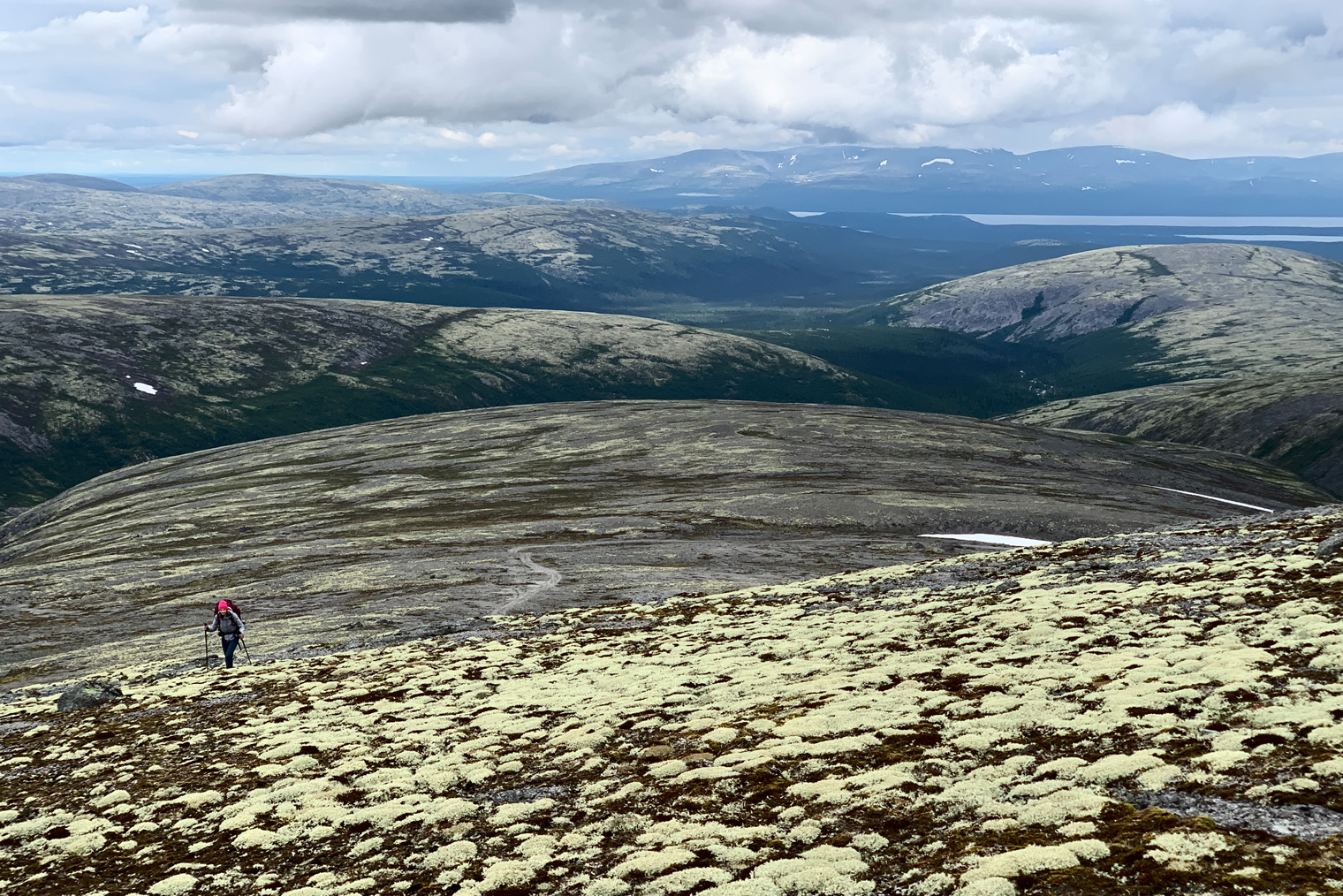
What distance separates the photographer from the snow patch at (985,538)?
3140 inches

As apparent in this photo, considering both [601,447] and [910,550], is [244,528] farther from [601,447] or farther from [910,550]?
[910,550]

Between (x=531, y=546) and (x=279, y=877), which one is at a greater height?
(x=279, y=877)

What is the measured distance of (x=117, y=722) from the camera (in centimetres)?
4044

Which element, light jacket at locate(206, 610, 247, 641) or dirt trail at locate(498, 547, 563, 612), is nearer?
light jacket at locate(206, 610, 247, 641)

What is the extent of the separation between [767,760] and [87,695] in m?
35.3

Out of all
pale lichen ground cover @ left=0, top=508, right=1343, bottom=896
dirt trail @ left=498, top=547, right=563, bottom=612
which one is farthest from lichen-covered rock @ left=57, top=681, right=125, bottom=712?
dirt trail @ left=498, top=547, right=563, bottom=612

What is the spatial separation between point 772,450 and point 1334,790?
115429 mm

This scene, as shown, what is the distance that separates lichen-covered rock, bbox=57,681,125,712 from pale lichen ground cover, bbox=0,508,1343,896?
85 cm

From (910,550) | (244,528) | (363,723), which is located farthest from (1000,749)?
(244,528)

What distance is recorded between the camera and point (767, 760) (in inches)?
1028

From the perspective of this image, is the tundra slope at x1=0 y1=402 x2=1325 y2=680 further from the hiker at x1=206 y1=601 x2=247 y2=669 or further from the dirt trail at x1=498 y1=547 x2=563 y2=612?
the hiker at x1=206 y1=601 x2=247 y2=669

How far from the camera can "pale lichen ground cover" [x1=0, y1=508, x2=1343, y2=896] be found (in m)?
19.0

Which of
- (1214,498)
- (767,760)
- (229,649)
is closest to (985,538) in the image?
(1214,498)

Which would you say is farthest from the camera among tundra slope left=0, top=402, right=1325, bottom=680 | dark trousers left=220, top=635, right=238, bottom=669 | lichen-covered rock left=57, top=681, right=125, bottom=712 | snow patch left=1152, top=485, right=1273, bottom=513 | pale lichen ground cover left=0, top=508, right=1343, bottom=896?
snow patch left=1152, top=485, right=1273, bottom=513
